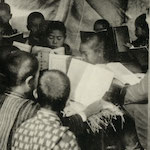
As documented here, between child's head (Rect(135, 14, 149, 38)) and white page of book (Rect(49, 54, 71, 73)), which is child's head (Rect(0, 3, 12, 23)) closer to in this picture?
white page of book (Rect(49, 54, 71, 73))

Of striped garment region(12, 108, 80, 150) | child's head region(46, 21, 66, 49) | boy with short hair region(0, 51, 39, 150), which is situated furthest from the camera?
child's head region(46, 21, 66, 49)

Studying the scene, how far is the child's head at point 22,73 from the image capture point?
2.13m

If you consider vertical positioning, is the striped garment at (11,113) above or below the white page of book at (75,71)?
below

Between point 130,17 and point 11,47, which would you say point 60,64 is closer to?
point 11,47

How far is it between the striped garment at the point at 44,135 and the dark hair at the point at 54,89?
53mm

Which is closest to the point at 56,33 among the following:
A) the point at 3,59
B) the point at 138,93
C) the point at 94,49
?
the point at 94,49

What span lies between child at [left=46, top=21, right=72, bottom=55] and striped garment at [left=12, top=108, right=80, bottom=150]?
395 millimetres

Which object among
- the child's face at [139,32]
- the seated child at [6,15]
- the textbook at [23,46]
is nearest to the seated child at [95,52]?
the child's face at [139,32]

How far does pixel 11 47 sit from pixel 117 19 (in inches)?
25.7

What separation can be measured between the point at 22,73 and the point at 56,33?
1.02 feet

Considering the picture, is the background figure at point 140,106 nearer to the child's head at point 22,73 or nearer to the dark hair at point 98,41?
the dark hair at point 98,41

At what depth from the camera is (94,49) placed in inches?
85.9

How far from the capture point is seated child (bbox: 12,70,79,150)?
1978mm

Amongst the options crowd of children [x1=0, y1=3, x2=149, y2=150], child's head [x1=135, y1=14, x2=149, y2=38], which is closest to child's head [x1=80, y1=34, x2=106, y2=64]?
crowd of children [x1=0, y1=3, x2=149, y2=150]
